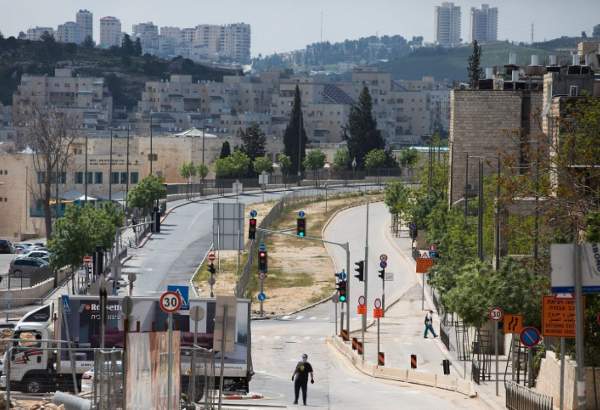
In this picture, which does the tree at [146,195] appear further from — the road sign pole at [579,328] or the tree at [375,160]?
the road sign pole at [579,328]

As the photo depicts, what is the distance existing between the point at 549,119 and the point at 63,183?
108 meters

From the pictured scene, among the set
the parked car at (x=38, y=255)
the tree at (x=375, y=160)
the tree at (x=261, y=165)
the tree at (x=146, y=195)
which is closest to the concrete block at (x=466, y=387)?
the parked car at (x=38, y=255)

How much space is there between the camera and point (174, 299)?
34.7 m

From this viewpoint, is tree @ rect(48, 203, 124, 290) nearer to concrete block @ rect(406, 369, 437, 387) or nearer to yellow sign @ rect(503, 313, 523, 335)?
concrete block @ rect(406, 369, 437, 387)

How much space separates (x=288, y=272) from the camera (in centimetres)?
10306

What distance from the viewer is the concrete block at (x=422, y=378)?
51394 mm

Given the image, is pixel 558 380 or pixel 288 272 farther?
pixel 288 272

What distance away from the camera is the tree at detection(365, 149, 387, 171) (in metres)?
192

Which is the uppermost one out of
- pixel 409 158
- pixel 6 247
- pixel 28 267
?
pixel 409 158

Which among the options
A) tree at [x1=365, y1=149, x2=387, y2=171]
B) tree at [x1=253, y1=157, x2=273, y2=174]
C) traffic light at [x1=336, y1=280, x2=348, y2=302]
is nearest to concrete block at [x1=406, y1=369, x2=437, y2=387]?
traffic light at [x1=336, y1=280, x2=348, y2=302]

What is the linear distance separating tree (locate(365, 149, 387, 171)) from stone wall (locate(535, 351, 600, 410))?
147 m

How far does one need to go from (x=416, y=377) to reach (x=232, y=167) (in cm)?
13065

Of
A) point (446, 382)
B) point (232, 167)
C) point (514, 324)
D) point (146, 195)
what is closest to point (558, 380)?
point (514, 324)

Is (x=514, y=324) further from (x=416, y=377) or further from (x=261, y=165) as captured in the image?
(x=261, y=165)
